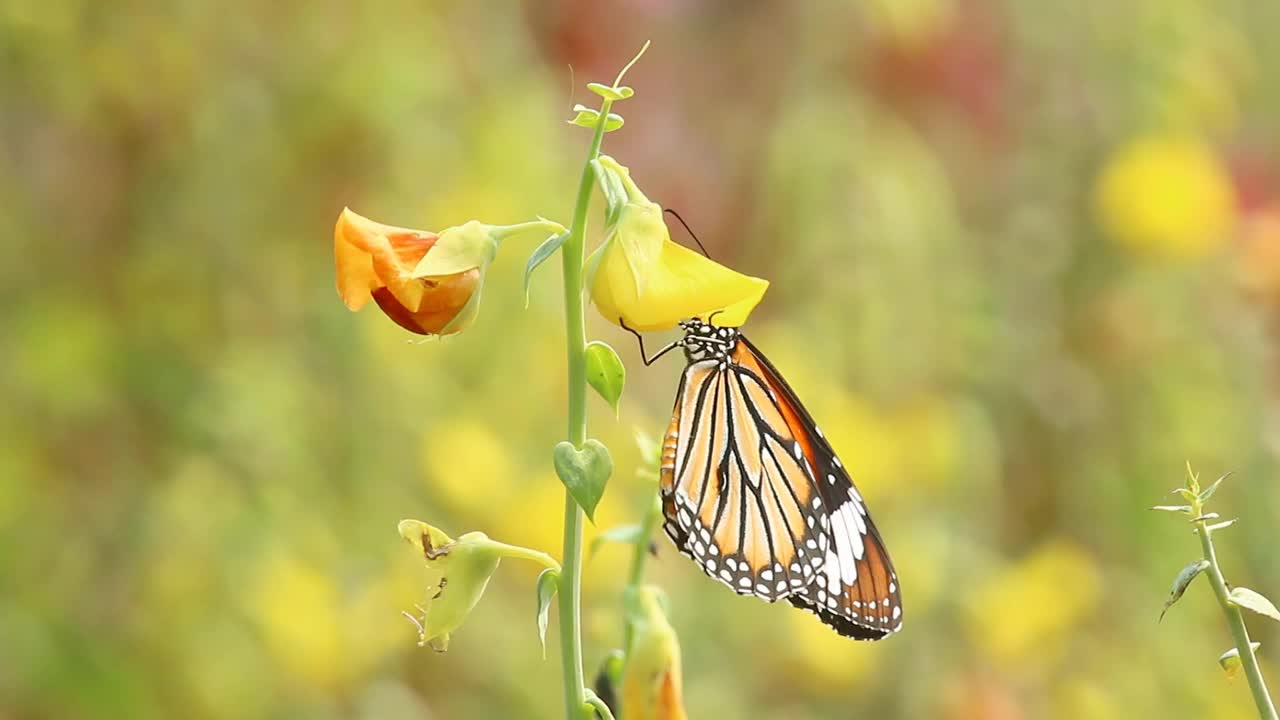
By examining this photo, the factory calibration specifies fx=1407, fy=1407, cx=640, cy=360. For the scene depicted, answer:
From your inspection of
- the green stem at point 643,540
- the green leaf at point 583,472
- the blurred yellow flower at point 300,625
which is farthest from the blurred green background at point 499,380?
the green leaf at point 583,472

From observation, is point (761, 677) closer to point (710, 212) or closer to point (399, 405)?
point (399, 405)

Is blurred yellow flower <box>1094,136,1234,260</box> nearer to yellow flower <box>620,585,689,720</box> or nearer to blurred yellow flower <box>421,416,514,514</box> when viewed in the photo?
blurred yellow flower <box>421,416,514,514</box>

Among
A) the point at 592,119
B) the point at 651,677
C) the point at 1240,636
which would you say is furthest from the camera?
the point at 651,677

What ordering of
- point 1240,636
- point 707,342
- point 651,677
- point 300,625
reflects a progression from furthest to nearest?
point 300,625, point 707,342, point 651,677, point 1240,636

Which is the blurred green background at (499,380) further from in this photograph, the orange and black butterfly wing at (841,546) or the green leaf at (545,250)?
the green leaf at (545,250)

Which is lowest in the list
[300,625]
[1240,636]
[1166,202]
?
[1240,636]

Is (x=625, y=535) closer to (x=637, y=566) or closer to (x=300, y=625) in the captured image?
(x=637, y=566)

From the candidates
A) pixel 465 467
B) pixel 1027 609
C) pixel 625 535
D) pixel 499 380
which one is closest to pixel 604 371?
pixel 625 535
